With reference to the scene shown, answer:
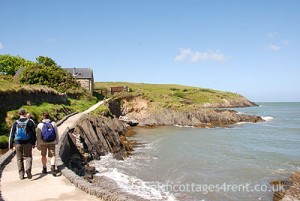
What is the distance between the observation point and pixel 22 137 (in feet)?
34.7

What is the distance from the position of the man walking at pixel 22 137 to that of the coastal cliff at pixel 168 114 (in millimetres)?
41272

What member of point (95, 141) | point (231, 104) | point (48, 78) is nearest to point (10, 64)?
point (48, 78)

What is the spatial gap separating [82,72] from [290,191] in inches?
2259

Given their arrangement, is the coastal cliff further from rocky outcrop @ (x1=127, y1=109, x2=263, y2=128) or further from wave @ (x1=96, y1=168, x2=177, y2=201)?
wave @ (x1=96, y1=168, x2=177, y2=201)

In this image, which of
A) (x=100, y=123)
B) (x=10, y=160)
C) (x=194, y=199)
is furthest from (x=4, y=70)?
(x=194, y=199)

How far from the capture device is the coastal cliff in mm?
53250

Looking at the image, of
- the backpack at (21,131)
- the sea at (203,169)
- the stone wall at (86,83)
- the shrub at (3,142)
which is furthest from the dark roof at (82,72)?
the backpack at (21,131)

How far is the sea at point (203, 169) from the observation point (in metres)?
16.0

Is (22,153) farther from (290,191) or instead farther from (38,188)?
(290,191)

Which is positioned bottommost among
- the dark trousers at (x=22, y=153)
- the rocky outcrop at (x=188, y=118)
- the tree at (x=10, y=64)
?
the rocky outcrop at (x=188, y=118)

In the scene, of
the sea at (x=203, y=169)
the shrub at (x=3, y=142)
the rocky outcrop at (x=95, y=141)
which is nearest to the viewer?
the sea at (x=203, y=169)

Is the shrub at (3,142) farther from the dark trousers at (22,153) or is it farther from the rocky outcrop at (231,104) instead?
the rocky outcrop at (231,104)

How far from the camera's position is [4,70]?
7031 cm

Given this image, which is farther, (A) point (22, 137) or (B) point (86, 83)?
(B) point (86, 83)
